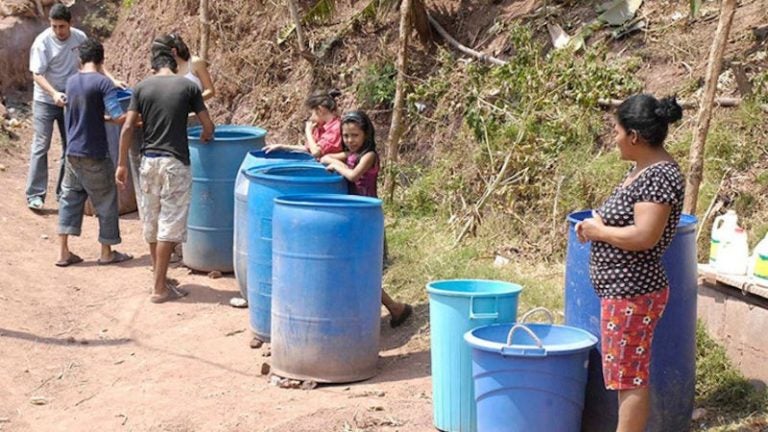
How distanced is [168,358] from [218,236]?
68.5 inches

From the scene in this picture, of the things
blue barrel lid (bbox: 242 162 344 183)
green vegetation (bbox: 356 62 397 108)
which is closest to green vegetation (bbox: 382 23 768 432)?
green vegetation (bbox: 356 62 397 108)

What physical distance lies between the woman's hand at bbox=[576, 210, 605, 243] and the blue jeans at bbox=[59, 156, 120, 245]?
5182mm

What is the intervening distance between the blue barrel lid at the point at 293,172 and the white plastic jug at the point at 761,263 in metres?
2.57

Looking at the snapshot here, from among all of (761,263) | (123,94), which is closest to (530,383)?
(761,263)

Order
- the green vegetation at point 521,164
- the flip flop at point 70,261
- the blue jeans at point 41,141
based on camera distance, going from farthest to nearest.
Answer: the blue jeans at point 41,141 < the flip flop at point 70,261 < the green vegetation at point 521,164

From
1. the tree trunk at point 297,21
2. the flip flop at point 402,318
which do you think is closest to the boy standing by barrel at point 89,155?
the tree trunk at point 297,21

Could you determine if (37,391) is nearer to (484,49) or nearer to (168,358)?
(168,358)

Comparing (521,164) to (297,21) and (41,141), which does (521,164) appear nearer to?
(297,21)

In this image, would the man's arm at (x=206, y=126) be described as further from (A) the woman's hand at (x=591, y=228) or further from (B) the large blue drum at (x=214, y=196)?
(A) the woman's hand at (x=591, y=228)

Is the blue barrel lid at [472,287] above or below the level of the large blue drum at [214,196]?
below

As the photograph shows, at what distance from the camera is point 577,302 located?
16.6ft

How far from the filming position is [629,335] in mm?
4512

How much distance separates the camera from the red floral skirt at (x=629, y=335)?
4492 millimetres

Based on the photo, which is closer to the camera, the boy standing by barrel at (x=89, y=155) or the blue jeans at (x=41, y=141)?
the boy standing by barrel at (x=89, y=155)
